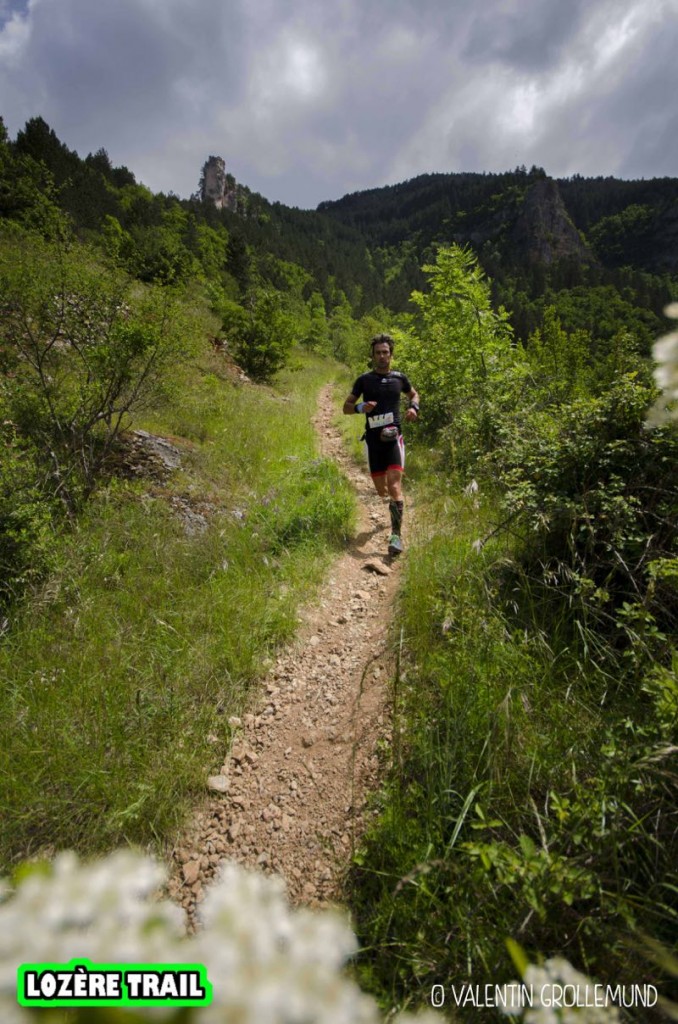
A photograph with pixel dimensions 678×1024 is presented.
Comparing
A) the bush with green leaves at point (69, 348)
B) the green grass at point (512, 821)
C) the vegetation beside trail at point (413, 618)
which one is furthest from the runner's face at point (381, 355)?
the green grass at point (512, 821)

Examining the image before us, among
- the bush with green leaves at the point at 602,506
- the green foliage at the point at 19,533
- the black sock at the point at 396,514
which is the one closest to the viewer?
the bush with green leaves at the point at 602,506

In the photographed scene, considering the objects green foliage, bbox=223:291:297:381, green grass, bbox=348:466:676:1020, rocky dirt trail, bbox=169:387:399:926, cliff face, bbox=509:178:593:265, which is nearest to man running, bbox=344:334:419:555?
rocky dirt trail, bbox=169:387:399:926

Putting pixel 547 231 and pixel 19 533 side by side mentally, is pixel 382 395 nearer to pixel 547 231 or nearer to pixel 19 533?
pixel 19 533

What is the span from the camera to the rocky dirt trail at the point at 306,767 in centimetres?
225

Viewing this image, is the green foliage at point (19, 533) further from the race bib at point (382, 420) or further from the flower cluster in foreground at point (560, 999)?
the flower cluster in foreground at point (560, 999)

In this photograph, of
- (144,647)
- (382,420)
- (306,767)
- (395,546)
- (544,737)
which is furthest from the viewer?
(382,420)

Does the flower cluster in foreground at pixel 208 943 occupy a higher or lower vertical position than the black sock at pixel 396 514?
lower

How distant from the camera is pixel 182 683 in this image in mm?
3033

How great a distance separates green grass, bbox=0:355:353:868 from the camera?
234 centimetres

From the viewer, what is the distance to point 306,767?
8.95 ft

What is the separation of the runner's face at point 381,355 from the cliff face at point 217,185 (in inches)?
5416

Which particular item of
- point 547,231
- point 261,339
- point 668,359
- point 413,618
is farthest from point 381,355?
point 547,231

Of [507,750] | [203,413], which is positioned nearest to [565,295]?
[203,413]

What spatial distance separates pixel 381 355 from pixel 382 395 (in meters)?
0.54
